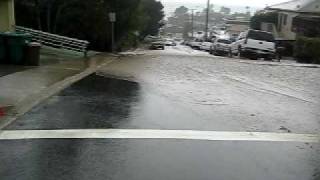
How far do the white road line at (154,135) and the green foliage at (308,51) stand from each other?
33.5 meters

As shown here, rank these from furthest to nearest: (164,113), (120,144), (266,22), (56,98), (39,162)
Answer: (266,22) → (56,98) → (164,113) → (120,144) → (39,162)

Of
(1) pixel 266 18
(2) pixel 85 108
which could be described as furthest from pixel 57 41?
(1) pixel 266 18

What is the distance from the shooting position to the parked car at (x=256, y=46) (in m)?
33.8

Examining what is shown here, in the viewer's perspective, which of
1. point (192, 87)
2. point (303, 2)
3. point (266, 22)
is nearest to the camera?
point (192, 87)

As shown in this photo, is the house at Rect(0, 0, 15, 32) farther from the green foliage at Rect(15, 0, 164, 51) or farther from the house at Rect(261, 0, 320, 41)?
the house at Rect(261, 0, 320, 41)

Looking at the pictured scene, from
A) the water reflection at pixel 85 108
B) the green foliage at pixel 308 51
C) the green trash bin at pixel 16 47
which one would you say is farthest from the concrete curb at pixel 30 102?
the green foliage at pixel 308 51

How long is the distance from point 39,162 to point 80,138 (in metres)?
1.46

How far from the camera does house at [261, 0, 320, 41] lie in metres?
58.9

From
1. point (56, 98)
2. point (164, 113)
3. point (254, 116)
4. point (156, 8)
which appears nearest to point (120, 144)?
point (164, 113)

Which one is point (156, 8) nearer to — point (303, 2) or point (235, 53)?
point (303, 2)

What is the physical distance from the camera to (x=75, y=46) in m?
30.8

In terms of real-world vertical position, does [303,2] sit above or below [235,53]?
above

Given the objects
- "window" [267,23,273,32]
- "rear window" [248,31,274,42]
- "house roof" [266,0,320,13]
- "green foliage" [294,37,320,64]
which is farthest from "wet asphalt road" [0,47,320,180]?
"window" [267,23,273,32]

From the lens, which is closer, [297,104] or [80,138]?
[80,138]
